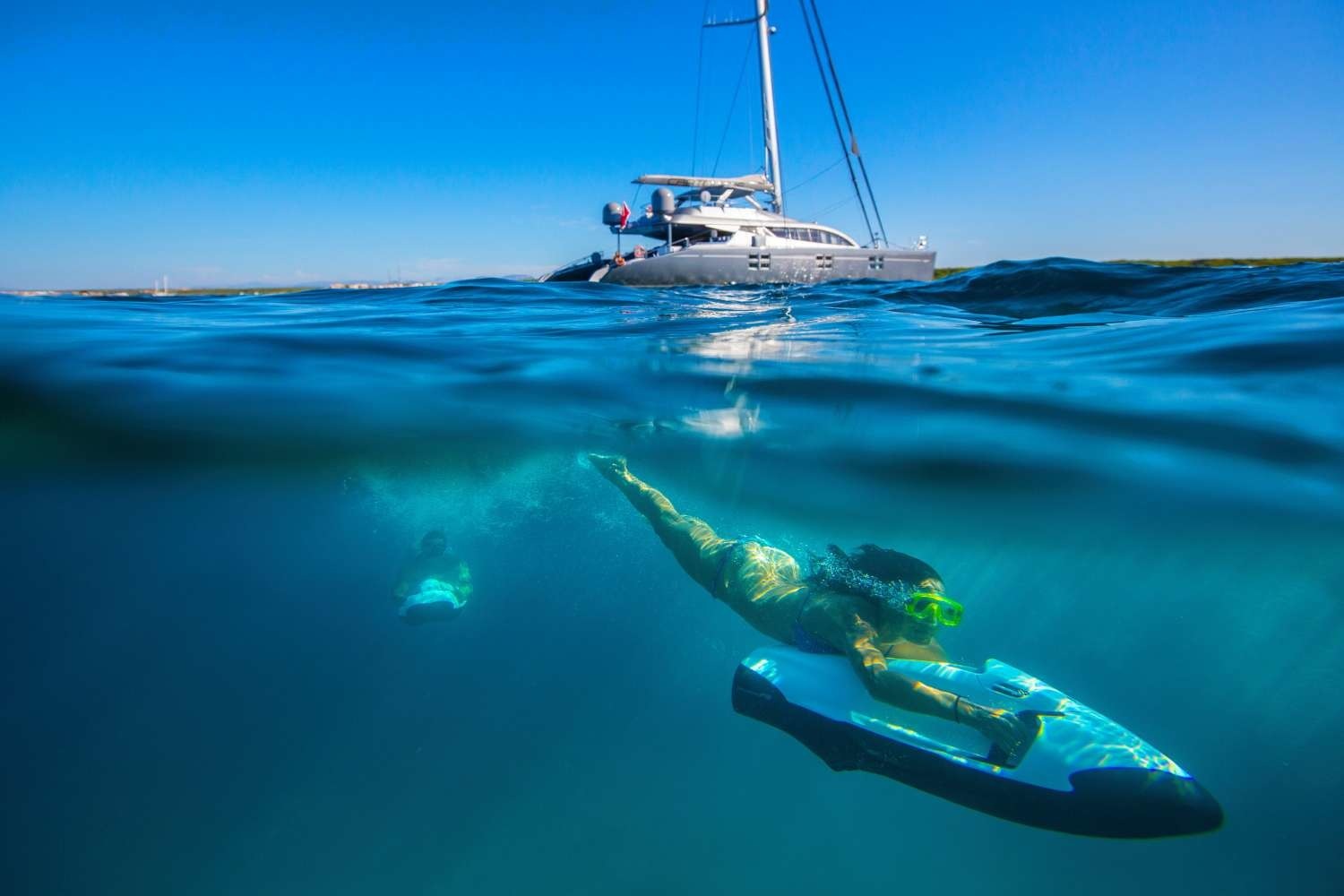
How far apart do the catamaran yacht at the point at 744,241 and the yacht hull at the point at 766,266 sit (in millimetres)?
32

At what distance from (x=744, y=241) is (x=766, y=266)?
1.69 metres

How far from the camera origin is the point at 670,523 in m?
6.63

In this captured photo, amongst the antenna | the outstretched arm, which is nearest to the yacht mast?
the antenna

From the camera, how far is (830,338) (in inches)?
261

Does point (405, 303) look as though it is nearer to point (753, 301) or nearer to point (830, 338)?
point (753, 301)

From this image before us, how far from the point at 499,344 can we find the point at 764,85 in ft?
83.9

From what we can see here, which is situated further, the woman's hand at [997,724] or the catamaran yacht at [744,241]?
the catamaran yacht at [744,241]

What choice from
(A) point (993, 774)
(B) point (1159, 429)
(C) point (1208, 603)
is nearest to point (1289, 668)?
(C) point (1208, 603)

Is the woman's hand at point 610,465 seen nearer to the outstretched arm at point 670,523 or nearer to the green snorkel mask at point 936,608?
the outstretched arm at point 670,523

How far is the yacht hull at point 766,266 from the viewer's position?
21188 mm

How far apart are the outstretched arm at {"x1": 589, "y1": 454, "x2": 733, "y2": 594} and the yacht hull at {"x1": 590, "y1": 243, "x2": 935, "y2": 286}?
49.9 feet

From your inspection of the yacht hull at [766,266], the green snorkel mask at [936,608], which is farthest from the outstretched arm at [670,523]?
the yacht hull at [766,266]

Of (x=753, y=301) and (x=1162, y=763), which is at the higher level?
(x=753, y=301)

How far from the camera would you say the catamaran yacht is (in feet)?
70.8
